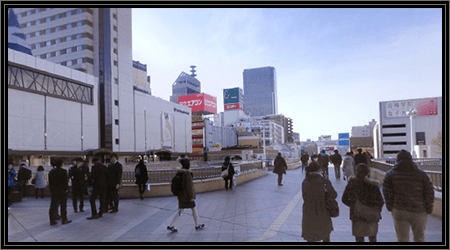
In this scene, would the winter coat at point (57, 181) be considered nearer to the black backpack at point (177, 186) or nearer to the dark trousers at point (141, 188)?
the black backpack at point (177, 186)

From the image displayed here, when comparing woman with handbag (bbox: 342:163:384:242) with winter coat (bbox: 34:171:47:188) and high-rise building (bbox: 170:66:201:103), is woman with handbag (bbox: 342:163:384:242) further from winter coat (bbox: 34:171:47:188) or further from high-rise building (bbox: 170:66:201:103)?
high-rise building (bbox: 170:66:201:103)

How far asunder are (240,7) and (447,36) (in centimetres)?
315

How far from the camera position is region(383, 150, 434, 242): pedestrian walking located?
445 cm

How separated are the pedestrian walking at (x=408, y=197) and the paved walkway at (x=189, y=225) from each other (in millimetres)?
1524

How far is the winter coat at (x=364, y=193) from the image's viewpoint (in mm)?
4625

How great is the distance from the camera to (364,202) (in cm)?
466

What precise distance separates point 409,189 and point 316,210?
135 centimetres

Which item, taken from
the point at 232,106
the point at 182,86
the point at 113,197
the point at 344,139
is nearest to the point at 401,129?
the point at 344,139

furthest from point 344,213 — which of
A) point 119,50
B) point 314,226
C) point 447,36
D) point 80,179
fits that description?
point 119,50

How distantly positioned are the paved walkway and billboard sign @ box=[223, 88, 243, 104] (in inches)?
5383

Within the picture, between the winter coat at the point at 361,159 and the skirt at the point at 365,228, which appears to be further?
the winter coat at the point at 361,159

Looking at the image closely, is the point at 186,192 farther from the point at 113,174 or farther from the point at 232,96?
the point at 232,96

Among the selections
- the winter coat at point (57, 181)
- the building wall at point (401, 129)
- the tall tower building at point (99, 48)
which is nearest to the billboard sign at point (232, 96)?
the building wall at point (401, 129)

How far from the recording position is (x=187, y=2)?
477cm
